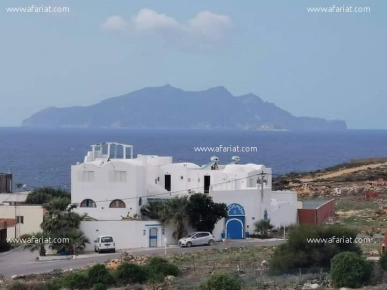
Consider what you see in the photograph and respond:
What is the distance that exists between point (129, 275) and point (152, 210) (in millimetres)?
15907

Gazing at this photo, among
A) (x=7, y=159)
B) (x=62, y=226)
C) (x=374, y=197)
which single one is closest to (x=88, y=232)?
(x=62, y=226)

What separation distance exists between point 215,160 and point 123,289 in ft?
85.5

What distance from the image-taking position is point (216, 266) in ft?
107

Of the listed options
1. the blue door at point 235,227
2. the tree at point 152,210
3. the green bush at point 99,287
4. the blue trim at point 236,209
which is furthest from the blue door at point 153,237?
the green bush at point 99,287

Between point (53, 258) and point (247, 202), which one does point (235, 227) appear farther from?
point (53, 258)

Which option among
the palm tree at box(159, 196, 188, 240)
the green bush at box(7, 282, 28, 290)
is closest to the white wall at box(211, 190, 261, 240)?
the palm tree at box(159, 196, 188, 240)

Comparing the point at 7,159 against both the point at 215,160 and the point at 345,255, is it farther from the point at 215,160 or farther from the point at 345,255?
the point at 345,255

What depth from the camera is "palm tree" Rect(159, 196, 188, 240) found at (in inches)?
1690

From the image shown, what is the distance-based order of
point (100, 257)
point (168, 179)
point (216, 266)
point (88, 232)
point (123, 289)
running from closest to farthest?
point (123, 289), point (216, 266), point (100, 257), point (88, 232), point (168, 179)

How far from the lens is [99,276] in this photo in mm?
28422

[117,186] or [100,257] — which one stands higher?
[117,186]

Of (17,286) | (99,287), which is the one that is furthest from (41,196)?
(99,287)

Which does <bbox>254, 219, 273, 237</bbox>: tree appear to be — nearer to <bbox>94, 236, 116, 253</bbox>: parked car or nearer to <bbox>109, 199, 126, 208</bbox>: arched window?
<bbox>109, 199, 126, 208</bbox>: arched window

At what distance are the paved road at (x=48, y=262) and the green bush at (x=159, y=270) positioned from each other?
245 inches
